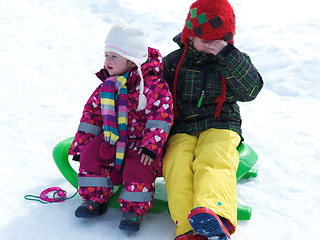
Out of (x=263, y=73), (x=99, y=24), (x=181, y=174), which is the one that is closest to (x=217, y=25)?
(x=181, y=174)

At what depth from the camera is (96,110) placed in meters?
2.03

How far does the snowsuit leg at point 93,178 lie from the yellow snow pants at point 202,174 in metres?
0.31

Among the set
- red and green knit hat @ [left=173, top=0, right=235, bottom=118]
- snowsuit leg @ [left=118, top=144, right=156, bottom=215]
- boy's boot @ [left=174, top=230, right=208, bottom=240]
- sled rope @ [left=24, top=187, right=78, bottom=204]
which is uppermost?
red and green knit hat @ [left=173, top=0, right=235, bottom=118]

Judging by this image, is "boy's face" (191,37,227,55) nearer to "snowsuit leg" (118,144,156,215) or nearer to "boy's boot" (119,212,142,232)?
"snowsuit leg" (118,144,156,215)

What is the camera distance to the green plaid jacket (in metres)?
1.89

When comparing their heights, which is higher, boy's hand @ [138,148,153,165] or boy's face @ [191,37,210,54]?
boy's face @ [191,37,210,54]

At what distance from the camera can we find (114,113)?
1.87 m

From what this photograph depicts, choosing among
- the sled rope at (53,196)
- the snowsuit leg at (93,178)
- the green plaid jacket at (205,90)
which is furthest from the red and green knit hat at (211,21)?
the sled rope at (53,196)

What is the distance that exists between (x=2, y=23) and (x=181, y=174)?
180 inches

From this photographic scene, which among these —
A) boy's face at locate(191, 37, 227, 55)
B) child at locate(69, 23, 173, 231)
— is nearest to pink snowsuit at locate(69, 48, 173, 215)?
child at locate(69, 23, 173, 231)

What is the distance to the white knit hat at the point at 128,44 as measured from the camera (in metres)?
1.88

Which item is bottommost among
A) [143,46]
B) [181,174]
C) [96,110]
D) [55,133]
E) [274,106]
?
[274,106]

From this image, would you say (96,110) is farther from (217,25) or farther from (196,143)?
(217,25)

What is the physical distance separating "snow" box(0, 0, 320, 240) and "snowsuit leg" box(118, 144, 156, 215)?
122mm
